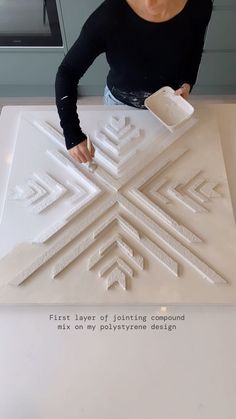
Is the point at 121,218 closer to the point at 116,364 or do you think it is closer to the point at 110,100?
the point at 116,364

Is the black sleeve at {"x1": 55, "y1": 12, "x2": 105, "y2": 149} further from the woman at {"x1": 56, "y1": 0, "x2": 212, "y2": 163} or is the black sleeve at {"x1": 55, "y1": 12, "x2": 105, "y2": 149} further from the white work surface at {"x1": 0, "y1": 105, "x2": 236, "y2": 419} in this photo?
the white work surface at {"x1": 0, "y1": 105, "x2": 236, "y2": 419}

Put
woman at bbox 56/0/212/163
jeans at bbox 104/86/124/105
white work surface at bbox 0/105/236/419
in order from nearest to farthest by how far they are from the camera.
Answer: white work surface at bbox 0/105/236/419
woman at bbox 56/0/212/163
jeans at bbox 104/86/124/105

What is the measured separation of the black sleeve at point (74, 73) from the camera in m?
0.72

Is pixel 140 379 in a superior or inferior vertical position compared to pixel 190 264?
inferior

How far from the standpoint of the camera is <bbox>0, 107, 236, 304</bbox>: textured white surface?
0.62 meters

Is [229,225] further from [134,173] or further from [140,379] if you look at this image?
[140,379]

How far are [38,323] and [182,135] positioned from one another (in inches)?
20.2

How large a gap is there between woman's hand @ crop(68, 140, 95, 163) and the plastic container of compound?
174 mm

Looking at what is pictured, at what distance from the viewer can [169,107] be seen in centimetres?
80

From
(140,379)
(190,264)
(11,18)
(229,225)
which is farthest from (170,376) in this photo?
(11,18)

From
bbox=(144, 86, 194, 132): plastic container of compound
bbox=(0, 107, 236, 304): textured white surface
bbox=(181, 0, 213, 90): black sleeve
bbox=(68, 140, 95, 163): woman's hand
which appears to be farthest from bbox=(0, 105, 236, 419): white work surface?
bbox=(181, 0, 213, 90): black sleeve

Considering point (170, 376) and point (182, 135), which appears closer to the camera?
point (170, 376)

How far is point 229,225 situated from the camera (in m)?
0.68

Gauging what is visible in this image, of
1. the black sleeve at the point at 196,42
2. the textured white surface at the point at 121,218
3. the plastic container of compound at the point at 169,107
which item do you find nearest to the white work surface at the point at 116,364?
the textured white surface at the point at 121,218
